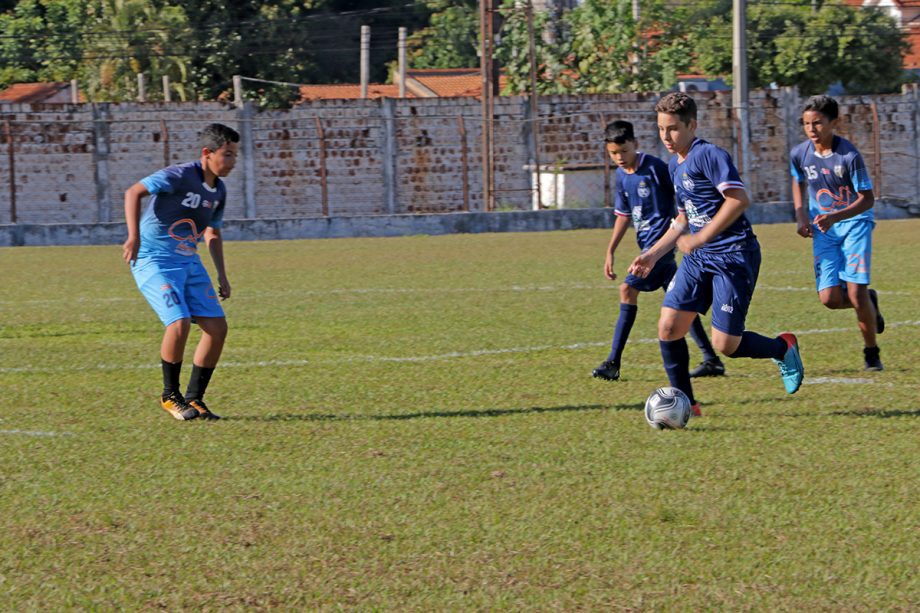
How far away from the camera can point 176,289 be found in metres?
7.82

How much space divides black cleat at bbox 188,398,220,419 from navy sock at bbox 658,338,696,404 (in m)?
2.51

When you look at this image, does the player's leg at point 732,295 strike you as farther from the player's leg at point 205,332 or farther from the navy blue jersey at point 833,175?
the player's leg at point 205,332

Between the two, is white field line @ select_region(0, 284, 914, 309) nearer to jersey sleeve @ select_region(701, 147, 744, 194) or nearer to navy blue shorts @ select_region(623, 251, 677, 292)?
→ navy blue shorts @ select_region(623, 251, 677, 292)

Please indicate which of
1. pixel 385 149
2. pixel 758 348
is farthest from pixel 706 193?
pixel 385 149

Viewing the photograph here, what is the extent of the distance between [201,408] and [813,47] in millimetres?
41622

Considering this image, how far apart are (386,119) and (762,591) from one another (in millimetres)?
29688

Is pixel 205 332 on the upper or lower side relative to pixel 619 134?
lower

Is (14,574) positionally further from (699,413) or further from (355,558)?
(699,413)

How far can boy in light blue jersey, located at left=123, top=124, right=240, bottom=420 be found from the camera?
780 centimetres

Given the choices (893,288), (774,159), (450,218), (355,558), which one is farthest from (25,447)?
(774,159)

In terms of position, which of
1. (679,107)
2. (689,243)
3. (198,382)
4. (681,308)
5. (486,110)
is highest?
(486,110)

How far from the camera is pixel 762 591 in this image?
446 centimetres

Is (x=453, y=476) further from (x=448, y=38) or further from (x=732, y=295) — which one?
(x=448, y=38)

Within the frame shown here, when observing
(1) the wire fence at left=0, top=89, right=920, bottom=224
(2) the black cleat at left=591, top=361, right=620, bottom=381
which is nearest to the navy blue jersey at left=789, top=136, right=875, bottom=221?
(2) the black cleat at left=591, top=361, right=620, bottom=381
